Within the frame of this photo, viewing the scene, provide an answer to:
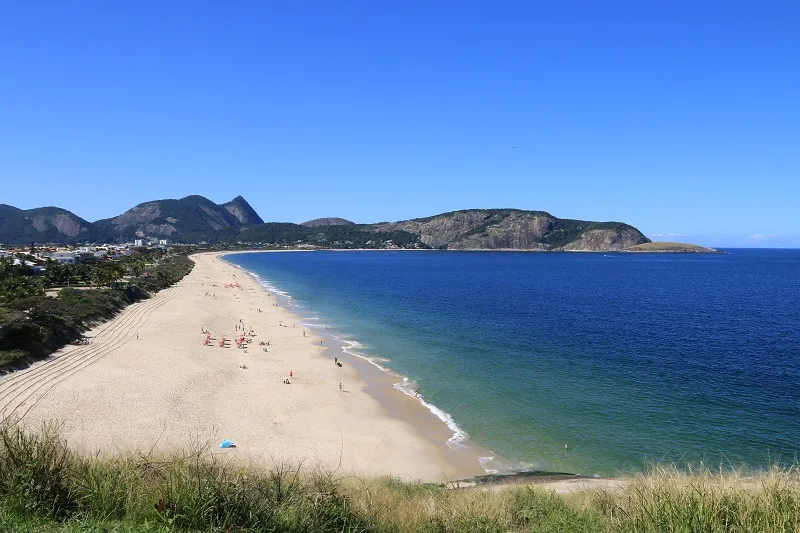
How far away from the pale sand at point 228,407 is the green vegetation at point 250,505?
405 cm

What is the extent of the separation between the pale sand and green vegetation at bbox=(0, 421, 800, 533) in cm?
405

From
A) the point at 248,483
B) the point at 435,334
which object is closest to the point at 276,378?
the point at 435,334

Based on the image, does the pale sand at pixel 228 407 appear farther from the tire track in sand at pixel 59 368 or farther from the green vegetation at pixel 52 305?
the green vegetation at pixel 52 305

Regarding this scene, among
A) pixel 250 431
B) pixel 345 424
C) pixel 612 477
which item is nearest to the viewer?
pixel 612 477

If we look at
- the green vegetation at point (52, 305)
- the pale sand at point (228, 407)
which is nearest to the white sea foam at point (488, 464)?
the pale sand at point (228, 407)

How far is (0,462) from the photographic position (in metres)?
8.37

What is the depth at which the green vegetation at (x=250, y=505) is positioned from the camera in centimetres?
774

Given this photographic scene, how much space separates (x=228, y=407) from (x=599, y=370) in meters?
25.2

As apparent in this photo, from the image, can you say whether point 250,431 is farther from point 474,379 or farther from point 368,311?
point 368,311

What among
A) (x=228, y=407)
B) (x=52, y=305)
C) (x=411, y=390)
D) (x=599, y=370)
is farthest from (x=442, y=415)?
(x=52, y=305)

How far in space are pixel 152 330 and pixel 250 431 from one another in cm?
2788

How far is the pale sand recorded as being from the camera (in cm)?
2047

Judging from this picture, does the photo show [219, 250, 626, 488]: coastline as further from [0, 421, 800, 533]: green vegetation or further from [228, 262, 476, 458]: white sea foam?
[0, 421, 800, 533]: green vegetation

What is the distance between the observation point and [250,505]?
8656 millimetres
